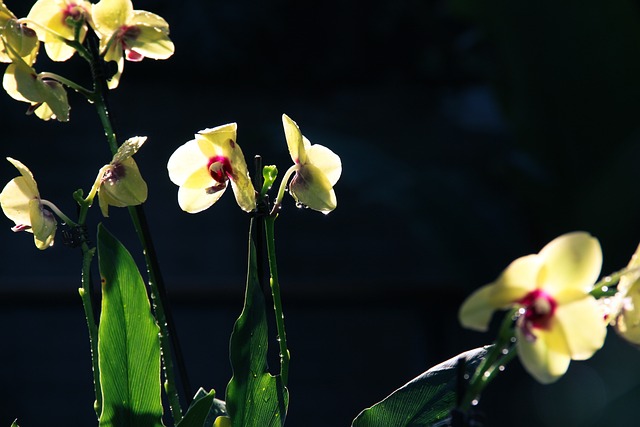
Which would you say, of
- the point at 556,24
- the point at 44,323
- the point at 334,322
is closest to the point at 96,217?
the point at 44,323

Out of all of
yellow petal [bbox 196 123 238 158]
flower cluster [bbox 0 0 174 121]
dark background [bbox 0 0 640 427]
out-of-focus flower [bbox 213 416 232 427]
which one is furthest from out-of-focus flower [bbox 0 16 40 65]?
dark background [bbox 0 0 640 427]

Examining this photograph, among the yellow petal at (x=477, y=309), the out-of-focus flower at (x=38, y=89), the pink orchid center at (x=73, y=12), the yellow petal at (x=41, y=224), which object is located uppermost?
the pink orchid center at (x=73, y=12)

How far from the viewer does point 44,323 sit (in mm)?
2535

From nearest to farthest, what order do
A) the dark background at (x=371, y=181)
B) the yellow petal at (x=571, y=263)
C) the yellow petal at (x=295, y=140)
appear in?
the yellow petal at (x=571, y=263) → the yellow petal at (x=295, y=140) → the dark background at (x=371, y=181)

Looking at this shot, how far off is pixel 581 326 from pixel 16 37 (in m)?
0.30

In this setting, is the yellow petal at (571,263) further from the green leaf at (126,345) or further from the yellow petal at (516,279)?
the green leaf at (126,345)

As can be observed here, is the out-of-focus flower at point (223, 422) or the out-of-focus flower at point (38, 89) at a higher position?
the out-of-focus flower at point (38, 89)

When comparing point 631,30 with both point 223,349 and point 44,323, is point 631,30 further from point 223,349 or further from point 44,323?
point 44,323

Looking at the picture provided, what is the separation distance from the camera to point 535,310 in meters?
0.31

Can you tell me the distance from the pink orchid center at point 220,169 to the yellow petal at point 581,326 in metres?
0.18

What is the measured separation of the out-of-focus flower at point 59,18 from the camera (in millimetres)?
464

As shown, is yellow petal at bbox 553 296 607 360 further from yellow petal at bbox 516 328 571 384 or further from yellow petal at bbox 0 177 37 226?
yellow petal at bbox 0 177 37 226

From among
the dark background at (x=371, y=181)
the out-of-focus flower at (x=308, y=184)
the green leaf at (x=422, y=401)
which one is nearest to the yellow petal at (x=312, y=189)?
the out-of-focus flower at (x=308, y=184)

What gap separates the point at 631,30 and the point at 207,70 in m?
1.78
